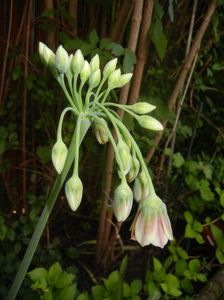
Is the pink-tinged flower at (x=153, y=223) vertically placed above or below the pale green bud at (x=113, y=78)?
below

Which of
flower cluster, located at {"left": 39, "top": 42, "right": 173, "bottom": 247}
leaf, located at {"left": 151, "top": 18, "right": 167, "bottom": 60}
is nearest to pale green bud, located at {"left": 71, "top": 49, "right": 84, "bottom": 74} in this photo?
flower cluster, located at {"left": 39, "top": 42, "right": 173, "bottom": 247}

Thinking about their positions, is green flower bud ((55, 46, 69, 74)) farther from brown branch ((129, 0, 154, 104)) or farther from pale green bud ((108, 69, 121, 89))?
brown branch ((129, 0, 154, 104))

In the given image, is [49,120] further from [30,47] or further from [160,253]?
[160,253]

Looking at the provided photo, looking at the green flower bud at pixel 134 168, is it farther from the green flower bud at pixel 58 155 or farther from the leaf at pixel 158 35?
the leaf at pixel 158 35

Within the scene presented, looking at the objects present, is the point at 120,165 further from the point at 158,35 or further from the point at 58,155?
the point at 158,35

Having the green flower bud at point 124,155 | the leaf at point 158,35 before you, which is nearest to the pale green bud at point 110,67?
the green flower bud at point 124,155

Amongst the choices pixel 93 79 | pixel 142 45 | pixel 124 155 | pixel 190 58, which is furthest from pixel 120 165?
pixel 190 58
